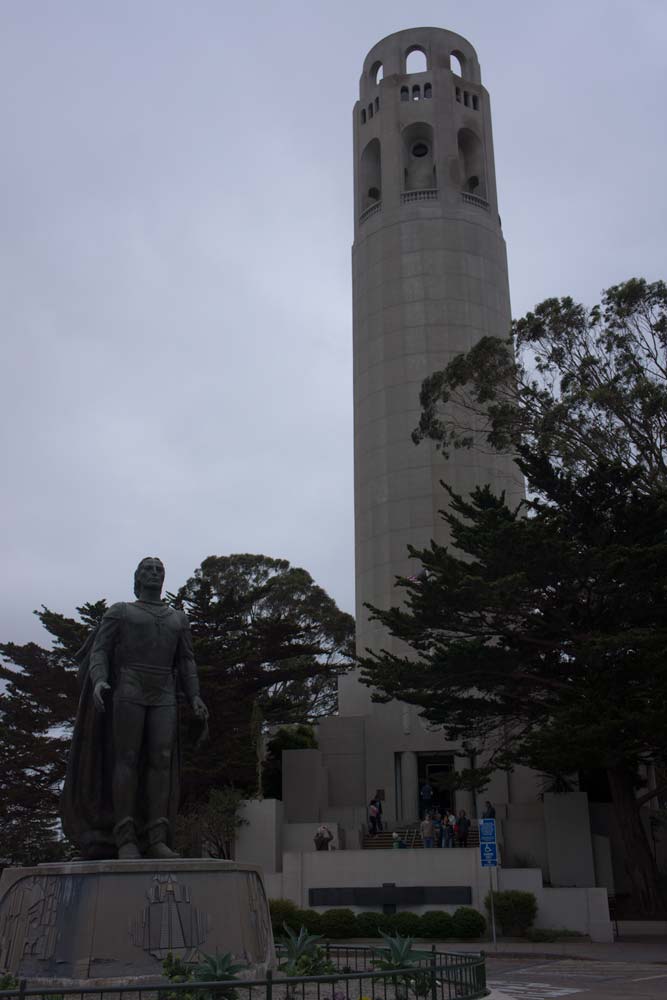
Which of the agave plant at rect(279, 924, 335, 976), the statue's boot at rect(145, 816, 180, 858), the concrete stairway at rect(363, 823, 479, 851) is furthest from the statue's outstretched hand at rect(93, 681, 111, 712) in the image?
the concrete stairway at rect(363, 823, 479, 851)

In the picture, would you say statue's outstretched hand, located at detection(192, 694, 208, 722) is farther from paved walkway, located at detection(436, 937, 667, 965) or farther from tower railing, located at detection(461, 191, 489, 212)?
tower railing, located at detection(461, 191, 489, 212)

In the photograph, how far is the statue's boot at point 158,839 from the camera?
9.84 metres

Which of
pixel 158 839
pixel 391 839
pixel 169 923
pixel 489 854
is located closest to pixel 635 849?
pixel 489 854

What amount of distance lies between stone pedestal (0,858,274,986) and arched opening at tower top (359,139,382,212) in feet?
139

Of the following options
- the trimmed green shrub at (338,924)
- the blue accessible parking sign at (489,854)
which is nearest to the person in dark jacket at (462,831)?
the trimmed green shrub at (338,924)

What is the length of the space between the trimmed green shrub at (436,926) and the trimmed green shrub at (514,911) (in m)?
1.19

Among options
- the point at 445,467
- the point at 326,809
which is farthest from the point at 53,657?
the point at 445,467

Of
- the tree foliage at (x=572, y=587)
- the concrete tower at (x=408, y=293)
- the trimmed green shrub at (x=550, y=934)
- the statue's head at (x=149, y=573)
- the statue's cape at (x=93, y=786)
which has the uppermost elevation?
the concrete tower at (x=408, y=293)

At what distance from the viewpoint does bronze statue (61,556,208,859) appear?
9.99m

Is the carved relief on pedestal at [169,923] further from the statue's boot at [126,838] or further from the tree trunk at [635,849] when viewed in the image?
the tree trunk at [635,849]

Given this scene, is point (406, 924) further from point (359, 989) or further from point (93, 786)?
point (359, 989)

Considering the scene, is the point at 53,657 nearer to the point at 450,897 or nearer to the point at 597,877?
the point at 450,897

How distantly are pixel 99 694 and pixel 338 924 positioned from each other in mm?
15797

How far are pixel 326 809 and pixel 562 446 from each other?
1659 cm
